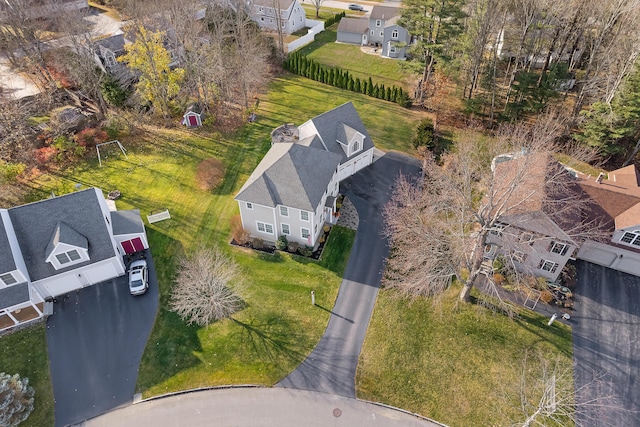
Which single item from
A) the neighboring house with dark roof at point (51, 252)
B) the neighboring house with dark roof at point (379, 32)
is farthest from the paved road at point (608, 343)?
the neighboring house with dark roof at point (379, 32)

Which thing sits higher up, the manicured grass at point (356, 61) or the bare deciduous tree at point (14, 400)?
the manicured grass at point (356, 61)

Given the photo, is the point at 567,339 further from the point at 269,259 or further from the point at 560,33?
the point at 560,33

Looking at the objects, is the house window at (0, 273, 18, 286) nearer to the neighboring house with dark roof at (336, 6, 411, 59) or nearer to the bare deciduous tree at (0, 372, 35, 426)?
the bare deciduous tree at (0, 372, 35, 426)

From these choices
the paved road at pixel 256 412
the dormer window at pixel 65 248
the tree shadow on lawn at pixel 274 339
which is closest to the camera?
the paved road at pixel 256 412

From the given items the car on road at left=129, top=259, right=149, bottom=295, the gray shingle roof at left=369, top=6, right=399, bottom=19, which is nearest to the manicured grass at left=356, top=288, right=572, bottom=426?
the car on road at left=129, top=259, right=149, bottom=295

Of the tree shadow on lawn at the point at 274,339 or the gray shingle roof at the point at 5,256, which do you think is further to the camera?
the tree shadow on lawn at the point at 274,339

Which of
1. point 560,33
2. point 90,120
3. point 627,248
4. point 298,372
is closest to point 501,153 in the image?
point 627,248

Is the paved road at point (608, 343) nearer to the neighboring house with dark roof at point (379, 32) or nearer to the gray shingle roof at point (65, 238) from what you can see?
the gray shingle roof at point (65, 238)
